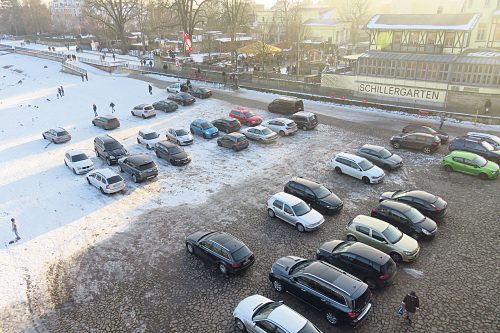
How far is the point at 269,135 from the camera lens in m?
29.5

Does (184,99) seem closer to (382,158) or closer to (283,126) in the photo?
(283,126)

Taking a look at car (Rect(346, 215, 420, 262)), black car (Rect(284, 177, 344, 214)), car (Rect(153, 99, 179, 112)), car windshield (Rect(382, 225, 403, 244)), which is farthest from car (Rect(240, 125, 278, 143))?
car windshield (Rect(382, 225, 403, 244))

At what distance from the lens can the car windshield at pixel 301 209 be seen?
18078 mm

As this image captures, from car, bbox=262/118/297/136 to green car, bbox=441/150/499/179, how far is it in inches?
473

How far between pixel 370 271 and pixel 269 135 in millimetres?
17177

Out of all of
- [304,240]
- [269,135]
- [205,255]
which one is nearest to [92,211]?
[205,255]

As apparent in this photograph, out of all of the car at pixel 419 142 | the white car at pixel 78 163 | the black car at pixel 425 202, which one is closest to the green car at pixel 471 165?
the car at pixel 419 142

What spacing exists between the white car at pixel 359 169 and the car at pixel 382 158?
48.7 inches

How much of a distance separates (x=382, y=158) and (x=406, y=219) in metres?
7.91

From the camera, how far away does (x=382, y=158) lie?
2422 cm

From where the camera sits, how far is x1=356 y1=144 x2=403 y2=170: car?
23953 millimetres

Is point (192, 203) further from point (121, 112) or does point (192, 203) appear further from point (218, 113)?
point (121, 112)

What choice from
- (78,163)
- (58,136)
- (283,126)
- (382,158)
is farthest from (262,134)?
(58,136)

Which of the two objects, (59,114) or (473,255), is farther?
(59,114)
